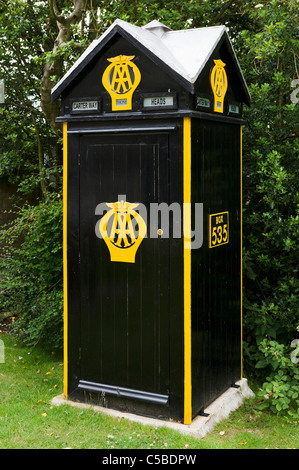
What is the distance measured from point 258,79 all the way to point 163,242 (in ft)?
8.60

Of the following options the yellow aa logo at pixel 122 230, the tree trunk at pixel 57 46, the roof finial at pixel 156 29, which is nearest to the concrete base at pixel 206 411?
the yellow aa logo at pixel 122 230

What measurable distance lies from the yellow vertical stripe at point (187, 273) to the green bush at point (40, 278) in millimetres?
1993

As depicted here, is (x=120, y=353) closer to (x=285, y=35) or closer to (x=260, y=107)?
(x=260, y=107)

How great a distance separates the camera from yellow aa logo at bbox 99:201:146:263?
3.99 m

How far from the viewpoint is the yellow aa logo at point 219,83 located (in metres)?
4.12

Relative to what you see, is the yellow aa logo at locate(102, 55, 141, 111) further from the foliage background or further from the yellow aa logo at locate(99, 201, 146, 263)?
the foliage background

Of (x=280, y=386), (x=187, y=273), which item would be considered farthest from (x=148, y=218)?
(x=280, y=386)

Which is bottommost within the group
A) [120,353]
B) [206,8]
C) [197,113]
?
[120,353]

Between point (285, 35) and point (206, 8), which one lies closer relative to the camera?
point (285, 35)

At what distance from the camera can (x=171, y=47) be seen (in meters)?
4.10

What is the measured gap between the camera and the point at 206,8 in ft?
20.0

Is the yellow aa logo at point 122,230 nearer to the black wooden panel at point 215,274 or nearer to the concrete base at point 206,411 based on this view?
the black wooden panel at point 215,274

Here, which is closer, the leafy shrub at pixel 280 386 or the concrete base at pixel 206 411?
the concrete base at pixel 206 411

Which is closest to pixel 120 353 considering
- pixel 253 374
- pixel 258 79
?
pixel 253 374
